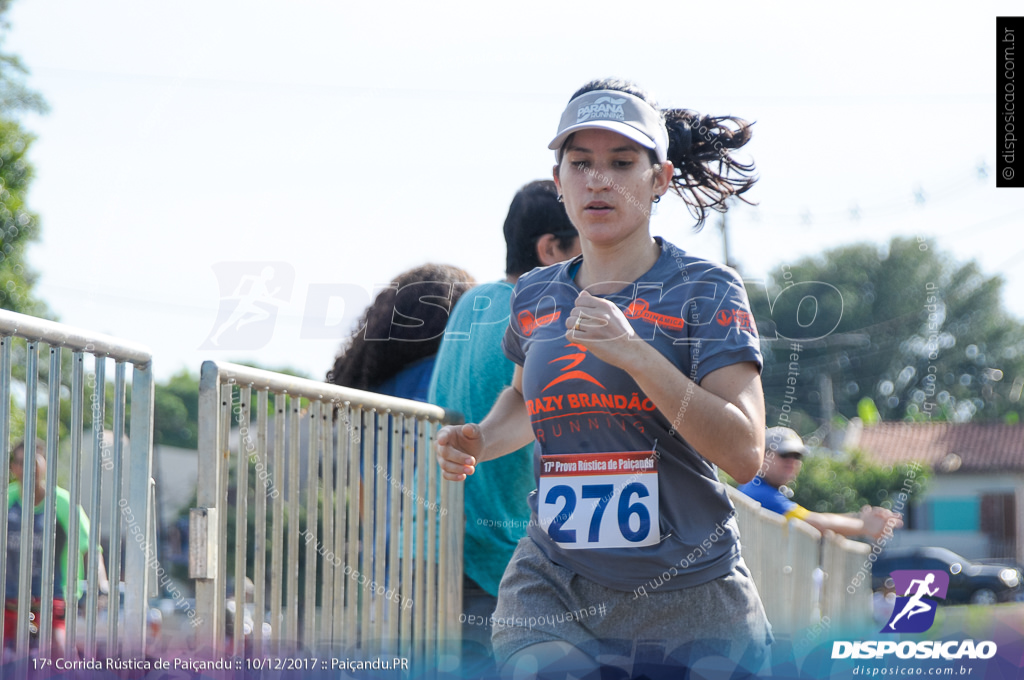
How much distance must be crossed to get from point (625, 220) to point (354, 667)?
1.43m

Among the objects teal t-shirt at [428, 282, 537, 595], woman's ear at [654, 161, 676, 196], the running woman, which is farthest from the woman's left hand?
teal t-shirt at [428, 282, 537, 595]

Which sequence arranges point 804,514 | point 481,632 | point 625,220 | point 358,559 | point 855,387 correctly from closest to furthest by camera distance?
point 625,220 → point 358,559 → point 481,632 → point 804,514 → point 855,387

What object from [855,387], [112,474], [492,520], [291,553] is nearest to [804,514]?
[492,520]

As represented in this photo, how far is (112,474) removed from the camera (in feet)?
8.25

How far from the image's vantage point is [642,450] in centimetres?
240

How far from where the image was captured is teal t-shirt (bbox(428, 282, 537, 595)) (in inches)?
141

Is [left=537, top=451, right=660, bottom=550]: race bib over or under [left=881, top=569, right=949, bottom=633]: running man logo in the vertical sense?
over

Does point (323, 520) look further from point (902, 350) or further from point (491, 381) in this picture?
point (902, 350)

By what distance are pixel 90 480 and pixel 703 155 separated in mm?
1857

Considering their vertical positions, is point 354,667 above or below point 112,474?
below

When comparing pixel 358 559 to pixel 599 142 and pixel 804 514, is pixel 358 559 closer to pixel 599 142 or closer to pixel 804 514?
pixel 599 142

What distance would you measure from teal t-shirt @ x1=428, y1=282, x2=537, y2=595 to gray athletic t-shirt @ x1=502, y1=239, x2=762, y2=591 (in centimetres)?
107

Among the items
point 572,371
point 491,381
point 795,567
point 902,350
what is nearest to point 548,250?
point 491,381

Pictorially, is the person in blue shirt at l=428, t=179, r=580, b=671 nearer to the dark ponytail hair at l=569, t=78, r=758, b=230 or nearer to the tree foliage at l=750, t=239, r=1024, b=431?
the dark ponytail hair at l=569, t=78, r=758, b=230
